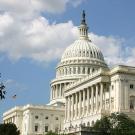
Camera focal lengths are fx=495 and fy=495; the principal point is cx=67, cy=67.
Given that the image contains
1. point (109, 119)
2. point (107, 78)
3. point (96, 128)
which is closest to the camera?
point (96, 128)

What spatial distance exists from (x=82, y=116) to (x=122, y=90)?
25.0 meters

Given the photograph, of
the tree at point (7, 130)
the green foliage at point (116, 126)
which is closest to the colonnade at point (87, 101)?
the green foliage at point (116, 126)

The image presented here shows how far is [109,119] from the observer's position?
135 meters

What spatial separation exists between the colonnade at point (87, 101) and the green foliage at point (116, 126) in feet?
88.2

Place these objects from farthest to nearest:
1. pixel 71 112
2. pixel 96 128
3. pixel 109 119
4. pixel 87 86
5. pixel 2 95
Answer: pixel 71 112, pixel 87 86, pixel 109 119, pixel 96 128, pixel 2 95

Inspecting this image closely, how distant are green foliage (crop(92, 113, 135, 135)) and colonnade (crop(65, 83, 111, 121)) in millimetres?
26896

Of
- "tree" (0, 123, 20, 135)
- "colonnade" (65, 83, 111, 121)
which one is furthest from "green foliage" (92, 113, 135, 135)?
"tree" (0, 123, 20, 135)

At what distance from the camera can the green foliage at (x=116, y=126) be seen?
398 ft

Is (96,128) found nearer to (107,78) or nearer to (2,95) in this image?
(107,78)

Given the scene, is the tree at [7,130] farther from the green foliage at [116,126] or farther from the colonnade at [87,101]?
the colonnade at [87,101]

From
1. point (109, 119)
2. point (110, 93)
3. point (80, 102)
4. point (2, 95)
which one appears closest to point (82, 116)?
point (80, 102)

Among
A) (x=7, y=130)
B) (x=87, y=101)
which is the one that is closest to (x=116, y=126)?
(x=7, y=130)

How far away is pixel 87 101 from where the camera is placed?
564 ft

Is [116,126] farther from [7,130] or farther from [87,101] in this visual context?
[87,101]
